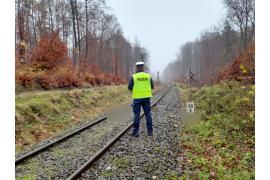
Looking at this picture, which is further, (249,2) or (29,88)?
(249,2)

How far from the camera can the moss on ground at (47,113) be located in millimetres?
9289

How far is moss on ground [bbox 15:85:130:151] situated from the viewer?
9289 mm

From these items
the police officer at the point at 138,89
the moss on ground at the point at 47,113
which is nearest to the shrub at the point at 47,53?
the moss on ground at the point at 47,113

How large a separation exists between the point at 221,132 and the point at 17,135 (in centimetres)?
682

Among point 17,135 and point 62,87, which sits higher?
point 62,87

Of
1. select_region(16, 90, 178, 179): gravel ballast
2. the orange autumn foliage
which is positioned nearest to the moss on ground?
select_region(16, 90, 178, 179): gravel ballast

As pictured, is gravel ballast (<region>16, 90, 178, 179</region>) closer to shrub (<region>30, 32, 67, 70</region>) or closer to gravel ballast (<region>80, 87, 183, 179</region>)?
gravel ballast (<region>80, 87, 183, 179</region>)

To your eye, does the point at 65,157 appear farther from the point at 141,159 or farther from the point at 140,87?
the point at 140,87

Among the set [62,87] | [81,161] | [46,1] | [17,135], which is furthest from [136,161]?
[46,1]

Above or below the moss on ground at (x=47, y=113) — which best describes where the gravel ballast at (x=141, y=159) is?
below

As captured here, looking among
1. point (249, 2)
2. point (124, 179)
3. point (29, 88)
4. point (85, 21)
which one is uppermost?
point (249, 2)

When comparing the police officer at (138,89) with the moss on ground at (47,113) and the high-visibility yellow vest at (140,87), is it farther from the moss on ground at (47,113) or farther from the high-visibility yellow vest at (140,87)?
the moss on ground at (47,113)
